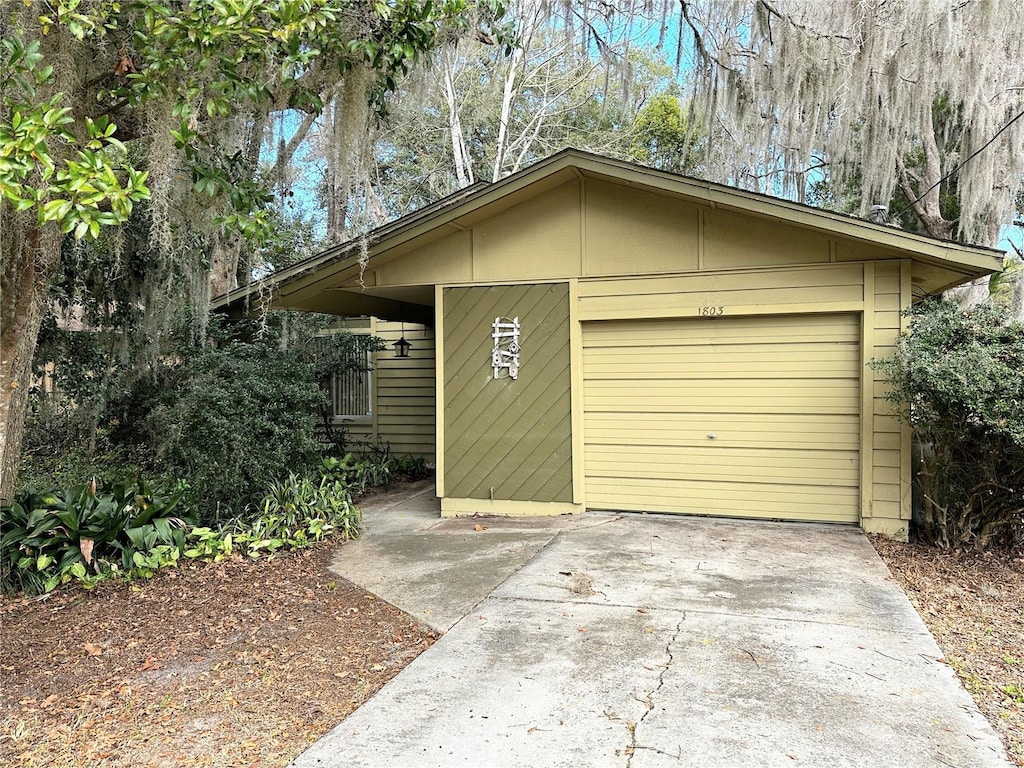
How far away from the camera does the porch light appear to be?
33.7 ft

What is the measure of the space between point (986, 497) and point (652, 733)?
13.2 ft

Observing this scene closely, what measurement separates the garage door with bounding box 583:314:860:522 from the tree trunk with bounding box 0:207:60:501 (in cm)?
446

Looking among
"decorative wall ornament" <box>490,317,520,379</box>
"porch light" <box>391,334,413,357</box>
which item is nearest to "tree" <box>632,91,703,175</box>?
"porch light" <box>391,334,413,357</box>

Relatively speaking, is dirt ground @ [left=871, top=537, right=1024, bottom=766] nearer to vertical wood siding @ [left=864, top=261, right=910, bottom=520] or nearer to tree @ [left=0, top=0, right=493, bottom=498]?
vertical wood siding @ [left=864, top=261, right=910, bottom=520]

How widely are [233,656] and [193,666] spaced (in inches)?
7.5

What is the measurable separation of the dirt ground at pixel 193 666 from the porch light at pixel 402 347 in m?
5.78

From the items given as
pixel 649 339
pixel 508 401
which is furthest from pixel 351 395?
pixel 649 339

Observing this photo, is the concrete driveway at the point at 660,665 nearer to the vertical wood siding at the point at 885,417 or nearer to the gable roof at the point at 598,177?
the vertical wood siding at the point at 885,417

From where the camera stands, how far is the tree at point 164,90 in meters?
3.01

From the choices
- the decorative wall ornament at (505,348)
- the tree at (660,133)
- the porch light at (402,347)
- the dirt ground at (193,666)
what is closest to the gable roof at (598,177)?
the decorative wall ornament at (505,348)

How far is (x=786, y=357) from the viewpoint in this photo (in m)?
5.95

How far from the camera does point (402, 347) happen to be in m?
10.3

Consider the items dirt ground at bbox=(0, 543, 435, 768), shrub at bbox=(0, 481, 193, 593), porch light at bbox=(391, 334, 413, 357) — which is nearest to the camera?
dirt ground at bbox=(0, 543, 435, 768)

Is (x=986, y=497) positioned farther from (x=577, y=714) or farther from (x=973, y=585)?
(x=577, y=714)
